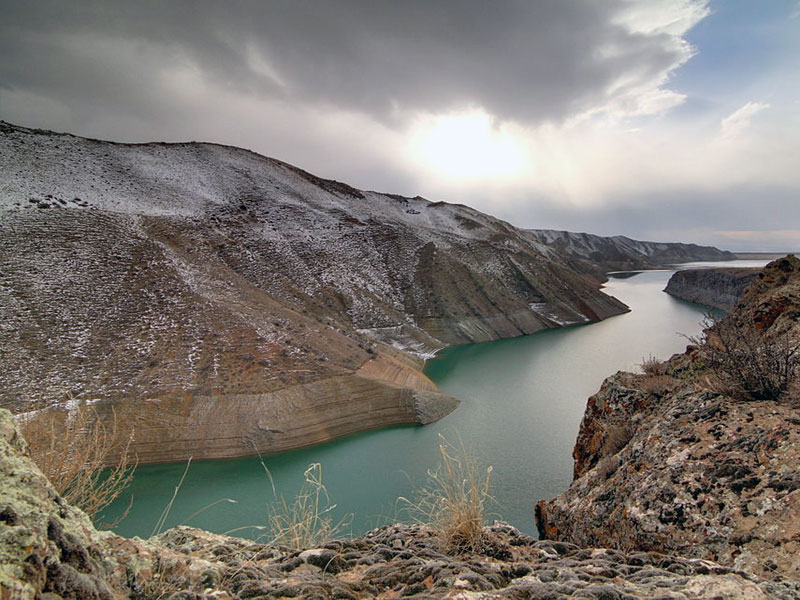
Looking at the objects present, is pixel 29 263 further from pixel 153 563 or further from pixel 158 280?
pixel 153 563

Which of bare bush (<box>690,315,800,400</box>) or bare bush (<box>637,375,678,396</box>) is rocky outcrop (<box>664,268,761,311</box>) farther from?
bare bush (<box>690,315,800,400</box>)

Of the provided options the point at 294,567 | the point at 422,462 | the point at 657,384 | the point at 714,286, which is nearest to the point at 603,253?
the point at 714,286

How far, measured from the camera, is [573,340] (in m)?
42.2

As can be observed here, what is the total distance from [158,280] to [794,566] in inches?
1165

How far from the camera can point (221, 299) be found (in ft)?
88.1

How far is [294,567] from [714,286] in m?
78.3

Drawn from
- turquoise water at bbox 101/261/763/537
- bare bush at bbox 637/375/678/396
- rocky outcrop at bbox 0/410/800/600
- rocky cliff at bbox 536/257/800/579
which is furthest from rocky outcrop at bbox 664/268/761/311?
rocky outcrop at bbox 0/410/800/600

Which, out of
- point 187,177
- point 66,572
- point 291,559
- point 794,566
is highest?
point 187,177

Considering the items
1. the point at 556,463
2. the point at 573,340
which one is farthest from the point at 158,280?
the point at 573,340

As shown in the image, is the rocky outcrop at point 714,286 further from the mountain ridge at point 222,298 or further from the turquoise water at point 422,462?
the turquoise water at point 422,462

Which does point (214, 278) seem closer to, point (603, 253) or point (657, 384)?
point (657, 384)

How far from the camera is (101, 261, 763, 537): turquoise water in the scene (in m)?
13.9

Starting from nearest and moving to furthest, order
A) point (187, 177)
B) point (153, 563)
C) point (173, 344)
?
point (153, 563) → point (173, 344) → point (187, 177)

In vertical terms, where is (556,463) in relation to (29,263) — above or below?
below
